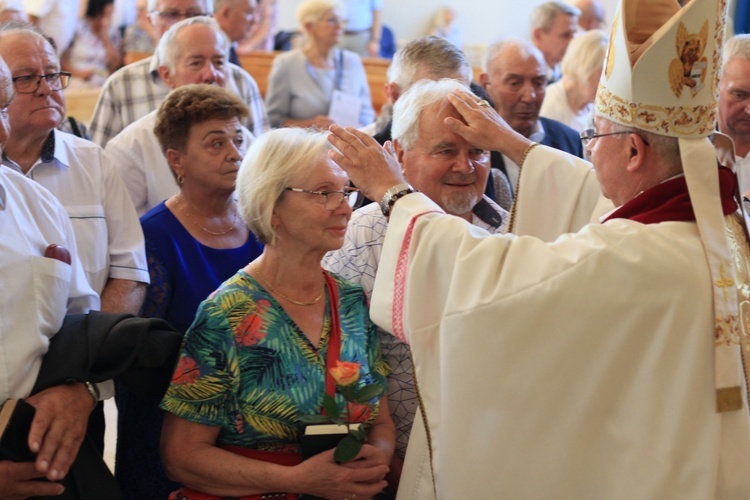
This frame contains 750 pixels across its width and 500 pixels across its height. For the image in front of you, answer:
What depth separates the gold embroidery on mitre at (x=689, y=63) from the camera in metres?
2.40

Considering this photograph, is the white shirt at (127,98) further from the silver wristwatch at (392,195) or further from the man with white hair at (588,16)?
the man with white hair at (588,16)

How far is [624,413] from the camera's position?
231 centimetres

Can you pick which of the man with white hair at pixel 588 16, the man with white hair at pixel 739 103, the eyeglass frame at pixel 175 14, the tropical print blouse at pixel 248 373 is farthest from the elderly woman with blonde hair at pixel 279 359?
the man with white hair at pixel 588 16

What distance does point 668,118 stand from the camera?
7.80 ft

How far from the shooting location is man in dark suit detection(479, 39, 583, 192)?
16.7 ft

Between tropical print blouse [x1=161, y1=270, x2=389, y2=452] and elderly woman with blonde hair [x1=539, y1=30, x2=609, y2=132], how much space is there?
358cm

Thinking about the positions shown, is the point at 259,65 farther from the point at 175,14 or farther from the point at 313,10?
the point at 175,14

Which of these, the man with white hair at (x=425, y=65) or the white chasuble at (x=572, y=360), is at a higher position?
the man with white hair at (x=425, y=65)

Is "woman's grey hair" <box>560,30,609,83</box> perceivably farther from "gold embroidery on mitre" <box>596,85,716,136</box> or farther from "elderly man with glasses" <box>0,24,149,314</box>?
"gold embroidery on mitre" <box>596,85,716,136</box>

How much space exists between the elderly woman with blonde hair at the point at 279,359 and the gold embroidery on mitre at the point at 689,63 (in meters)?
0.96

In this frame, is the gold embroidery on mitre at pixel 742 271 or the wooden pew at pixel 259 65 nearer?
the gold embroidery on mitre at pixel 742 271

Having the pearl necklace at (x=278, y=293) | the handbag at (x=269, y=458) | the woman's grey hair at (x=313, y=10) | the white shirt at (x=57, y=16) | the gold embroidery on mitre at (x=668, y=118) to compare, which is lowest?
the handbag at (x=269, y=458)

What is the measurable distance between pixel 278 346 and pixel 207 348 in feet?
0.62

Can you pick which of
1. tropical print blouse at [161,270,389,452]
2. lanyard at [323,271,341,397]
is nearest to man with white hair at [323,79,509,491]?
lanyard at [323,271,341,397]
